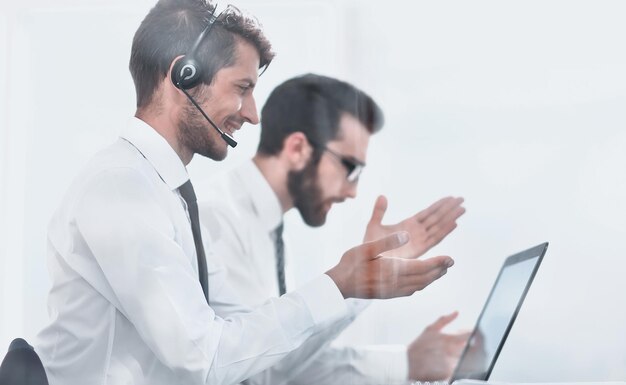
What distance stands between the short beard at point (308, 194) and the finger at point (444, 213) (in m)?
0.25

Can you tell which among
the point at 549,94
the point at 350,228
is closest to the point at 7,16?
the point at 350,228

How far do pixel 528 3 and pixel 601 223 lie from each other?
442 millimetres

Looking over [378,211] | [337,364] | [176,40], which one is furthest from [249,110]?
[337,364]

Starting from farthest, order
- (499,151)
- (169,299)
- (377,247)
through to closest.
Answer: (499,151) → (377,247) → (169,299)

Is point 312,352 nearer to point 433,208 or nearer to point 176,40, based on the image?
point 433,208

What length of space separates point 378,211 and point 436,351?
12.8 inches

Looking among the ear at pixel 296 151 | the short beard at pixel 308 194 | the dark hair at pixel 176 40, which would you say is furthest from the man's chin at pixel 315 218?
the dark hair at pixel 176 40

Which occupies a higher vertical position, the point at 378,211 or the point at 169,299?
the point at 378,211

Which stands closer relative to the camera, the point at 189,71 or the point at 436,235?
the point at 189,71

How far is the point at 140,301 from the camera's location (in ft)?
3.32

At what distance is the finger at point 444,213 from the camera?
1.35m

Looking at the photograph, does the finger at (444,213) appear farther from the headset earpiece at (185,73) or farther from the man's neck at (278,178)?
the headset earpiece at (185,73)

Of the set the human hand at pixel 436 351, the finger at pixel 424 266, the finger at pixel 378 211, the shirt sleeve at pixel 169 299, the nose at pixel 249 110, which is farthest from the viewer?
the human hand at pixel 436 351

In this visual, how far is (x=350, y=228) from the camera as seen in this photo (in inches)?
56.1
